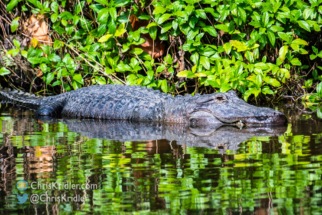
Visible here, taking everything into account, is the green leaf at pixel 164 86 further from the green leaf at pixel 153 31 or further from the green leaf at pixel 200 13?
the green leaf at pixel 200 13

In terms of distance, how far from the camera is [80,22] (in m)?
7.31

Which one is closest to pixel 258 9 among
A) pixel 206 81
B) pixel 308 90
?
pixel 206 81

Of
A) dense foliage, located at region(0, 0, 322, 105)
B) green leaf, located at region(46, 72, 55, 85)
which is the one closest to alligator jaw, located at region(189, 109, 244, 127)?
dense foliage, located at region(0, 0, 322, 105)

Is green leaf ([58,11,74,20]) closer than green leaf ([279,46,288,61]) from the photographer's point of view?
No

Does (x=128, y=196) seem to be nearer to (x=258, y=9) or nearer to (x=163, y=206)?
(x=163, y=206)

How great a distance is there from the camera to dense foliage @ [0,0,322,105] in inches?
253

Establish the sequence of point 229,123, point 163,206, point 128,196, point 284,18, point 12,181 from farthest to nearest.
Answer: point 284,18 → point 229,123 → point 12,181 → point 128,196 → point 163,206

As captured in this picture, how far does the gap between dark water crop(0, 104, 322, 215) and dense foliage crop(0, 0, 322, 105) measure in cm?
269

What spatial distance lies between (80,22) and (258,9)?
9.54 feet

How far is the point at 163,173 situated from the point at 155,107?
3.13 meters

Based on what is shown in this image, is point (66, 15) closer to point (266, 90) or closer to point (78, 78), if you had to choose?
point (78, 78)

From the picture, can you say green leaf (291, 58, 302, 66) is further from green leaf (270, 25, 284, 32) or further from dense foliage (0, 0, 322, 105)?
green leaf (270, 25, 284, 32)

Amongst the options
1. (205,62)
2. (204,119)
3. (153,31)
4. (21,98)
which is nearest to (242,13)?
(205,62)

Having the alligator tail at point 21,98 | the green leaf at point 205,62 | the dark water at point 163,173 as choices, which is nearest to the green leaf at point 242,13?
the green leaf at point 205,62
